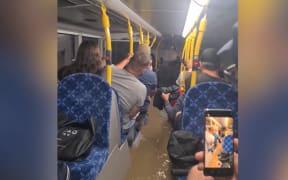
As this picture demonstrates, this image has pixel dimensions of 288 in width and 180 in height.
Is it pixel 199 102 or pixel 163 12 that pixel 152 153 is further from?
pixel 199 102

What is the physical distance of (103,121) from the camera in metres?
1.81

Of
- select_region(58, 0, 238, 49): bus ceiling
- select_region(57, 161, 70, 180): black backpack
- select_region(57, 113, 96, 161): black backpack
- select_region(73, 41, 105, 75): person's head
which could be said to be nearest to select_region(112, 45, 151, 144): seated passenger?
select_region(73, 41, 105, 75): person's head

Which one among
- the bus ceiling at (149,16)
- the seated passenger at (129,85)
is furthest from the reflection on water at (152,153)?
the bus ceiling at (149,16)

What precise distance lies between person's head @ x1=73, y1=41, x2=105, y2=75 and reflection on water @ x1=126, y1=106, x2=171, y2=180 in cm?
87

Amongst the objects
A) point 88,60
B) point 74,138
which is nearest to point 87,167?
point 74,138

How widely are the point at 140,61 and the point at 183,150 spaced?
1.40 meters

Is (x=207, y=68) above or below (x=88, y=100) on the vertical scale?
above

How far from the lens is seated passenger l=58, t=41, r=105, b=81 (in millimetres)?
2225

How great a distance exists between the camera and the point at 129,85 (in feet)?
8.46

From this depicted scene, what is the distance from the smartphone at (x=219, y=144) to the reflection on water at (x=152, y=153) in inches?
63.4

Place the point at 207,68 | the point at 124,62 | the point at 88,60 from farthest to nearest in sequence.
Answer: the point at 124,62 → the point at 88,60 → the point at 207,68
